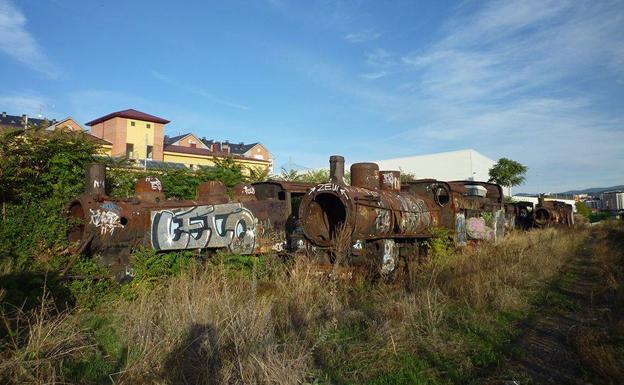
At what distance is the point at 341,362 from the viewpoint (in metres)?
4.85

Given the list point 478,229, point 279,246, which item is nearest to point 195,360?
point 279,246

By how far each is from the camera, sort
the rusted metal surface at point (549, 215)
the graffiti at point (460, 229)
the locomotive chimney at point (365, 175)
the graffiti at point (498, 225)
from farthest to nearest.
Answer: the rusted metal surface at point (549, 215) < the graffiti at point (498, 225) < the graffiti at point (460, 229) < the locomotive chimney at point (365, 175)

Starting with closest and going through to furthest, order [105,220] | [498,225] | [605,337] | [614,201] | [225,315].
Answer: [225,315] < [605,337] < [105,220] < [498,225] < [614,201]

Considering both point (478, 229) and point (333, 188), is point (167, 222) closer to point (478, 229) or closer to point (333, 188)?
point (333, 188)

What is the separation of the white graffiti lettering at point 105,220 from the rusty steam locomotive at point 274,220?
0.02 m

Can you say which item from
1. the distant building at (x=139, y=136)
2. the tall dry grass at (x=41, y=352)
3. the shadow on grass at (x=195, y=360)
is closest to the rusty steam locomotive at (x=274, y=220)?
the shadow on grass at (x=195, y=360)

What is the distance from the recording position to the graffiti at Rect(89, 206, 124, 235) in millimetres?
9258

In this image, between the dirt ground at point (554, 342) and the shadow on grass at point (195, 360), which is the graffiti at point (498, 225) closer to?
the dirt ground at point (554, 342)

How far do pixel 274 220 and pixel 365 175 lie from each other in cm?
244

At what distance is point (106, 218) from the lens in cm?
934

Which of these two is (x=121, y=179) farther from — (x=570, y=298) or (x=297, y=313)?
(x=570, y=298)

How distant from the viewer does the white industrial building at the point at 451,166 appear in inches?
2039

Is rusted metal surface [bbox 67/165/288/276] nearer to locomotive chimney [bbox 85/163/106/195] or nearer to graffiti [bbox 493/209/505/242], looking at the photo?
locomotive chimney [bbox 85/163/106/195]

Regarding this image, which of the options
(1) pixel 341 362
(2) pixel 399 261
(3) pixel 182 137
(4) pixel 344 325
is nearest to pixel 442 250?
(2) pixel 399 261
